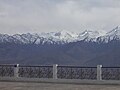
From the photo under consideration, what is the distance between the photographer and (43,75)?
85.3 ft

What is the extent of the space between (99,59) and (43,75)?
Answer: 131184mm

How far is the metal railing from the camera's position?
2452 centimetres

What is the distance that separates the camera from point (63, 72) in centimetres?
2556

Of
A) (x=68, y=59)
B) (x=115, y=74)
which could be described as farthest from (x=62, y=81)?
(x=68, y=59)

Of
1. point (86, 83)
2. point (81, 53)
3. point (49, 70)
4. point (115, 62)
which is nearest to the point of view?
point (86, 83)

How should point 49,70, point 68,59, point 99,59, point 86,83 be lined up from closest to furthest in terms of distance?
point 86,83, point 49,70, point 99,59, point 68,59

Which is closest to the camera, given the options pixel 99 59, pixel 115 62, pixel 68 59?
pixel 115 62

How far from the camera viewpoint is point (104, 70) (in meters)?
24.9

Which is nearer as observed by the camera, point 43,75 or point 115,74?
point 115,74

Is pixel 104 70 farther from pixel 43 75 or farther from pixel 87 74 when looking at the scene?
pixel 43 75

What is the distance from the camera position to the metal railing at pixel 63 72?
24.5 m

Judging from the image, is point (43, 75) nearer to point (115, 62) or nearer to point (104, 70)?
point (104, 70)

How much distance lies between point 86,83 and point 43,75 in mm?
3545

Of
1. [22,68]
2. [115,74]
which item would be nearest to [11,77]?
[22,68]
